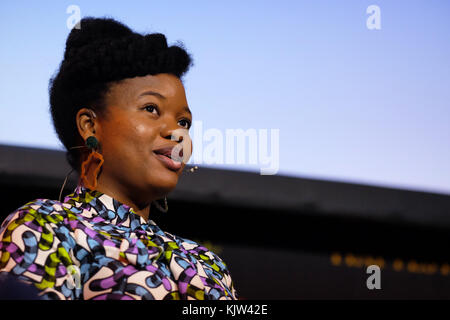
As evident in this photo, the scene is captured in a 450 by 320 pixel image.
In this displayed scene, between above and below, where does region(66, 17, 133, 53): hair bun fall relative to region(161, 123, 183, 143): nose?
above

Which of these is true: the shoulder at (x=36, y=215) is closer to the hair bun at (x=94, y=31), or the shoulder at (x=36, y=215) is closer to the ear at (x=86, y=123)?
the ear at (x=86, y=123)

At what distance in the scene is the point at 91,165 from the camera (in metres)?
1.33

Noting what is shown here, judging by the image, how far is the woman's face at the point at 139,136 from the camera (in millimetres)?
1268

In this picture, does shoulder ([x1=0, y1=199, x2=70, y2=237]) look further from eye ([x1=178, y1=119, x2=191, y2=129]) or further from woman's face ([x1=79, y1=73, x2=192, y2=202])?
eye ([x1=178, y1=119, x2=191, y2=129])

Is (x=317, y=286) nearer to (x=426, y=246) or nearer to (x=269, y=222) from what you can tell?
(x=269, y=222)

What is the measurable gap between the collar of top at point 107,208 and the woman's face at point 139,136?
31 millimetres

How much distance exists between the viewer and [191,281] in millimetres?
1169

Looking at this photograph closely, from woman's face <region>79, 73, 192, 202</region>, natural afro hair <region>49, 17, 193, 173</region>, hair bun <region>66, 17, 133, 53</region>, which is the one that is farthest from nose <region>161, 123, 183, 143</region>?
hair bun <region>66, 17, 133, 53</region>

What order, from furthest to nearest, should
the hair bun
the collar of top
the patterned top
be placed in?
the hair bun < the collar of top < the patterned top

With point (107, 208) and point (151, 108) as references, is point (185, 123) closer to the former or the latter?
point (151, 108)

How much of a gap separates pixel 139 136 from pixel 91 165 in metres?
0.14

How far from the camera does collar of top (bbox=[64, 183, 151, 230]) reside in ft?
4.14
